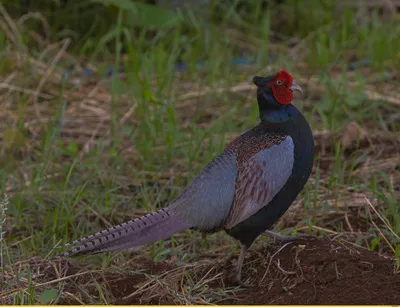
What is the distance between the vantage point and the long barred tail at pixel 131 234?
3.59 m

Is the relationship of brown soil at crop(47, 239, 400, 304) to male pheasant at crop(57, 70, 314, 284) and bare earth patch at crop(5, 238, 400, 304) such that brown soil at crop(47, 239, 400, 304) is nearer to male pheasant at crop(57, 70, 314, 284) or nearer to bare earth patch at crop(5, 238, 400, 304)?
bare earth patch at crop(5, 238, 400, 304)

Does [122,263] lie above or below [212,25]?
below

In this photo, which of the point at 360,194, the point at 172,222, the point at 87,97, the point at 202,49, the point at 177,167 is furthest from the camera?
the point at 202,49

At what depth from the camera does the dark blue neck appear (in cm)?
379

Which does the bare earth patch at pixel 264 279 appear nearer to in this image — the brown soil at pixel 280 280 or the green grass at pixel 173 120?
the brown soil at pixel 280 280

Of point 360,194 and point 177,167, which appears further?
point 177,167

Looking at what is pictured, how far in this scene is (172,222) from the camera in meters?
3.70

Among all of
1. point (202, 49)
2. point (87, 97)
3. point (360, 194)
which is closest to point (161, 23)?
point (202, 49)

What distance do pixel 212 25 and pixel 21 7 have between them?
1638 mm

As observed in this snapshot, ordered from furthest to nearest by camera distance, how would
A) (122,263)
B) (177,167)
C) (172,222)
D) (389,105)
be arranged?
(389,105), (177,167), (122,263), (172,222)

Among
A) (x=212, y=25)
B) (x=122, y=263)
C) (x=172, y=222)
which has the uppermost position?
(x=212, y=25)

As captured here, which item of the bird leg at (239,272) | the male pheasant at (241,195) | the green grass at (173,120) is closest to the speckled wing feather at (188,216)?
the male pheasant at (241,195)

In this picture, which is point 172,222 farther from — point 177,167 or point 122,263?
point 177,167

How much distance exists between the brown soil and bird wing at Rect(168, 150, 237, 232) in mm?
257
